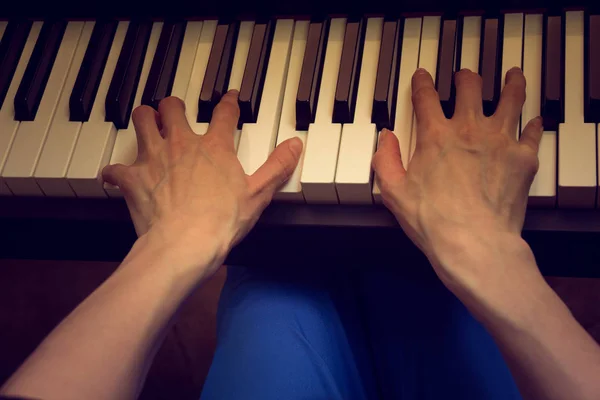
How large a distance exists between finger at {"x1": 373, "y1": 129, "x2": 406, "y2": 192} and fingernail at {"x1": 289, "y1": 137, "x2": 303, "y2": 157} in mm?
96

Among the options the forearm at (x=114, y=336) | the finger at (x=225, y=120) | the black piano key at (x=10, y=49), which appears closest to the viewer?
the forearm at (x=114, y=336)

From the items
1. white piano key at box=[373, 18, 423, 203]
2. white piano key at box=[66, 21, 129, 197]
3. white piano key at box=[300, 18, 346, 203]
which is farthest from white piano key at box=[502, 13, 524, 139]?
white piano key at box=[66, 21, 129, 197]

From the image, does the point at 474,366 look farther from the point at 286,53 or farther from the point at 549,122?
the point at 286,53

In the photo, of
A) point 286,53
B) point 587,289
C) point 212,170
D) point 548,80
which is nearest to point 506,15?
point 548,80

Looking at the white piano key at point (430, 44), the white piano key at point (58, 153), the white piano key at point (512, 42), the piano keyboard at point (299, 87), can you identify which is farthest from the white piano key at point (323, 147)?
the white piano key at point (58, 153)

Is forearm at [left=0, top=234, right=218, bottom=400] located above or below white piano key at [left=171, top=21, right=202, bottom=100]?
below

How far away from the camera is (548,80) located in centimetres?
88

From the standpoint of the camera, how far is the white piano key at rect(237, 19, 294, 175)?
914 mm

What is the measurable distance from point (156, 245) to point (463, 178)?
37 centimetres

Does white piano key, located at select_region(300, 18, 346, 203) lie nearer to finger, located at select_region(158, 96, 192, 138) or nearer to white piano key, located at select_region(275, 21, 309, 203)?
white piano key, located at select_region(275, 21, 309, 203)

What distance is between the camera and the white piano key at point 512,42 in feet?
3.01

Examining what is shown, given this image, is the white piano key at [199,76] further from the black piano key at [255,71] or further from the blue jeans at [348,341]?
the blue jeans at [348,341]

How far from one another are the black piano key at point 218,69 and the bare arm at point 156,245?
3 centimetres

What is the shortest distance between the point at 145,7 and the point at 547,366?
2.39ft
